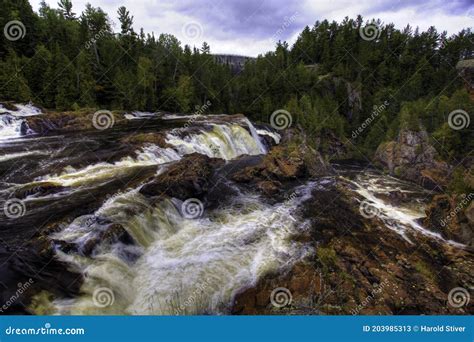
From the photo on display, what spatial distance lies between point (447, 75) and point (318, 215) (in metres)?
67.9

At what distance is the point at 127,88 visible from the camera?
Answer: 4603 centimetres

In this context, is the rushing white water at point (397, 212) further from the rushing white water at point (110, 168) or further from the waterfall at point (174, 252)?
the rushing white water at point (110, 168)

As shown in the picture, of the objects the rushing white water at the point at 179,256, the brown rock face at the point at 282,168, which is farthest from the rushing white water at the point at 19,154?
the brown rock face at the point at 282,168

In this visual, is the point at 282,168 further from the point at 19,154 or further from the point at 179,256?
the point at 19,154

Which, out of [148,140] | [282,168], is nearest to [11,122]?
[148,140]

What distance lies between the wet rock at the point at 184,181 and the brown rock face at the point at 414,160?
21386 mm

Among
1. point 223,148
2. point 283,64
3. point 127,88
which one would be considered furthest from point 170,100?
point 283,64

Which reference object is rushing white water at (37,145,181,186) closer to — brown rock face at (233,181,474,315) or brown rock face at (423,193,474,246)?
brown rock face at (233,181,474,315)

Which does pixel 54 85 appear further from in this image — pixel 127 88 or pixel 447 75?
pixel 447 75

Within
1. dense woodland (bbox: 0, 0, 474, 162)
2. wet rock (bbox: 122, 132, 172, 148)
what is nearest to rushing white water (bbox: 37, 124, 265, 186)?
wet rock (bbox: 122, 132, 172, 148)

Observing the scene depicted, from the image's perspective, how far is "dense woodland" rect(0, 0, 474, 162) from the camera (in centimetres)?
3884

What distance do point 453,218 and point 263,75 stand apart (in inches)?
2244

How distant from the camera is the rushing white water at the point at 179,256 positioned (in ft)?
29.6

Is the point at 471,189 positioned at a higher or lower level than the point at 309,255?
higher
